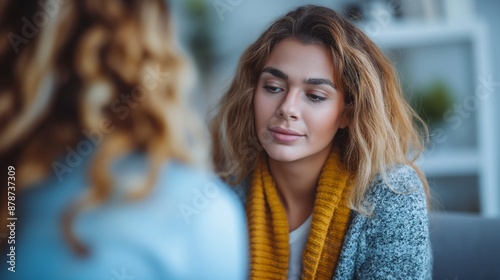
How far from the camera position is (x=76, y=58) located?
130 centimetres

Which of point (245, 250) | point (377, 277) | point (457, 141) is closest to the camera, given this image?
point (377, 277)

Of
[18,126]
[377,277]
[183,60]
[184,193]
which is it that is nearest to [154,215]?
[184,193]

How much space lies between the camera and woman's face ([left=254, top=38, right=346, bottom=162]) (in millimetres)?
1006

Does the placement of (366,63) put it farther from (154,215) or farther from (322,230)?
(154,215)

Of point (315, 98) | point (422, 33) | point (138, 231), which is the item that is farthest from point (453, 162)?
point (138, 231)

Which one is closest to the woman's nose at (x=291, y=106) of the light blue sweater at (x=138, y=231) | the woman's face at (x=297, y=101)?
the woman's face at (x=297, y=101)

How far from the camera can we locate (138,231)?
46.8 inches

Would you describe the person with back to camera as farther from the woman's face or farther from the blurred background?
the blurred background

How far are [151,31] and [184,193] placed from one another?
1.47 ft

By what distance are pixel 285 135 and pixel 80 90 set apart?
0.59 m

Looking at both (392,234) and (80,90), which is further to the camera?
(80,90)

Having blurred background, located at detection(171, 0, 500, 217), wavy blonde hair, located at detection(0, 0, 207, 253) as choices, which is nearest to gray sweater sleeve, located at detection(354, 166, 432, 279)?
wavy blonde hair, located at detection(0, 0, 207, 253)

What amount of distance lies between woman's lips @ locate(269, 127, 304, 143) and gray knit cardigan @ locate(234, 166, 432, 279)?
182mm

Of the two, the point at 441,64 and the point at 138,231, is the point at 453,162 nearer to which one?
the point at 441,64
